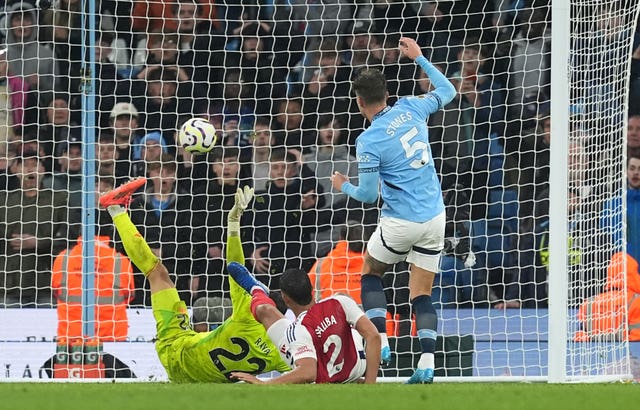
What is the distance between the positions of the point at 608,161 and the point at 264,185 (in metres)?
3.40

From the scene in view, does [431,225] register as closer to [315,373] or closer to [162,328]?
[315,373]

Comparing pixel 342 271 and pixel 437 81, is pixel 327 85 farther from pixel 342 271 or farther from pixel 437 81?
pixel 437 81

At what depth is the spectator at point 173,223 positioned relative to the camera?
12.0 m

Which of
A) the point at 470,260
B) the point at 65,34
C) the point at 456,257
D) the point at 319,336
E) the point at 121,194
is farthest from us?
the point at 65,34

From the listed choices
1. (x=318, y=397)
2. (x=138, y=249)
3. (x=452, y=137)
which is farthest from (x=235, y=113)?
(x=318, y=397)

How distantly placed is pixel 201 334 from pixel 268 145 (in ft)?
10.3

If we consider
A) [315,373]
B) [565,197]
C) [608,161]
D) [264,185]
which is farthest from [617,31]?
[315,373]

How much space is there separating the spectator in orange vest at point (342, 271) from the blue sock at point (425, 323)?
9.42ft

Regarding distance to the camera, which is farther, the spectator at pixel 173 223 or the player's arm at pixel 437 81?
the spectator at pixel 173 223

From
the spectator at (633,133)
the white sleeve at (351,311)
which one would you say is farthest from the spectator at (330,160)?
the white sleeve at (351,311)

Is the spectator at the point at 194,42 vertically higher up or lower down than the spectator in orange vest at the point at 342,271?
higher up

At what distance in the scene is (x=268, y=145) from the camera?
12.1 meters

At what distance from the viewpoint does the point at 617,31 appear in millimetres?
10578

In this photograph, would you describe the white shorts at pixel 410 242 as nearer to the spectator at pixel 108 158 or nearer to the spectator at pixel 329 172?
the spectator at pixel 329 172
